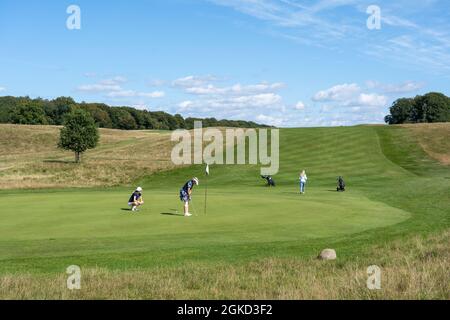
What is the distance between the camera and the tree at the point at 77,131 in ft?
231

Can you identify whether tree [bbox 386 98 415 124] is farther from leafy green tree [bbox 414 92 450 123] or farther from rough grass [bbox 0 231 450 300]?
rough grass [bbox 0 231 450 300]

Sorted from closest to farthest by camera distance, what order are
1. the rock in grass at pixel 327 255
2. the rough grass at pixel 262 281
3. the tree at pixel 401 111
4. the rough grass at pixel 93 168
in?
the rough grass at pixel 262 281 < the rock in grass at pixel 327 255 < the rough grass at pixel 93 168 < the tree at pixel 401 111

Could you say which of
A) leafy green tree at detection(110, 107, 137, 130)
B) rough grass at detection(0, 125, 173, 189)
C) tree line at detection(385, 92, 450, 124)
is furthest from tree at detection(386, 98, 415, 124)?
rough grass at detection(0, 125, 173, 189)

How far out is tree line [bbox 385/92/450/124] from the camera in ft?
527

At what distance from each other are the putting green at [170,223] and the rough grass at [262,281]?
157 inches

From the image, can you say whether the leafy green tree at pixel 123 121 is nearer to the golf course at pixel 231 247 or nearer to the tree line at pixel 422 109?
the tree line at pixel 422 109

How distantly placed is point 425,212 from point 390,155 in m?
41.0

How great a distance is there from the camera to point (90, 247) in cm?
1820

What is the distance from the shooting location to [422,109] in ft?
548

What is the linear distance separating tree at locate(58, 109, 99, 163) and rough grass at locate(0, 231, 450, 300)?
58794 mm

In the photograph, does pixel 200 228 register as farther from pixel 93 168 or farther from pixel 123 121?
pixel 123 121

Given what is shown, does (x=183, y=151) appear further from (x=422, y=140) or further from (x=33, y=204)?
(x=33, y=204)

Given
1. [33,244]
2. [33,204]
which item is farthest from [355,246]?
[33,204]

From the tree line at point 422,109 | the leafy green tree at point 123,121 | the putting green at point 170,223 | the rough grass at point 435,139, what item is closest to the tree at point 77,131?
the putting green at point 170,223
